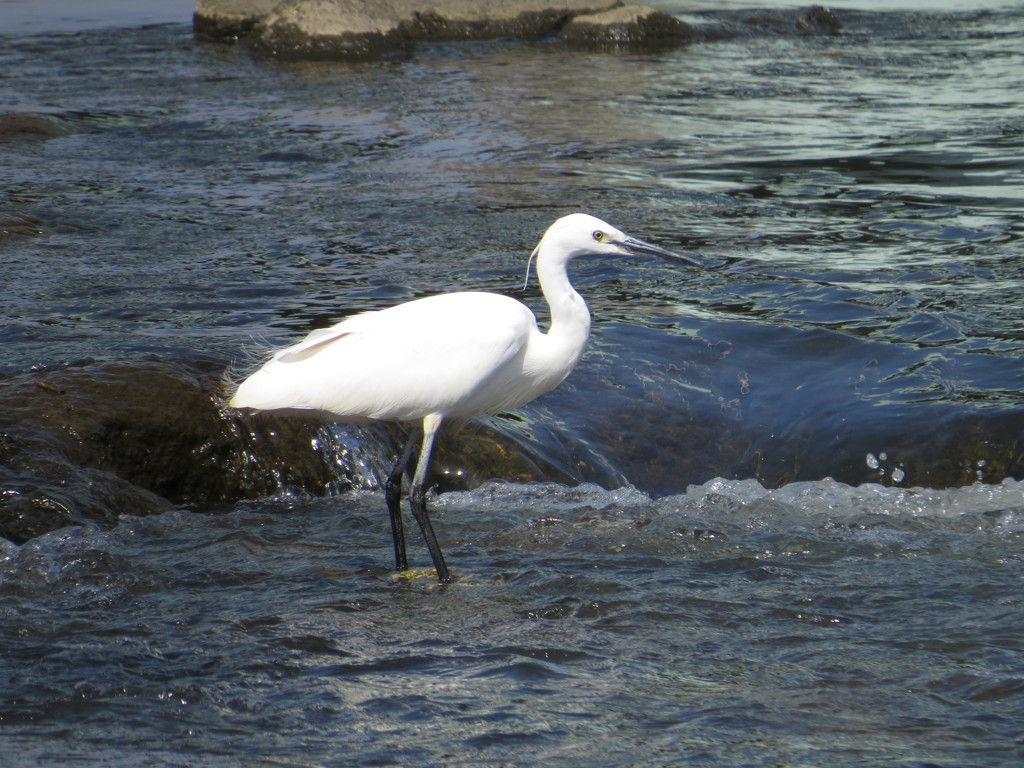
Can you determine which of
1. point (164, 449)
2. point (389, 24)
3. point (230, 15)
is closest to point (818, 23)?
point (389, 24)

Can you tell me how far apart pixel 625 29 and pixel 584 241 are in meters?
14.1

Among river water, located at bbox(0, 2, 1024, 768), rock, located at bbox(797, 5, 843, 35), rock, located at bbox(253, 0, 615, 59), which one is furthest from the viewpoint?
rock, located at bbox(797, 5, 843, 35)

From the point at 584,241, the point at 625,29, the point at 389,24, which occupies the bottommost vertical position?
the point at 584,241

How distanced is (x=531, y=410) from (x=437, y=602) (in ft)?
7.95

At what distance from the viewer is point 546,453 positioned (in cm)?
632

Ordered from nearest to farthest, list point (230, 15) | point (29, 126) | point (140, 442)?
1. point (140, 442)
2. point (29, 126)
3. point (230, 15)

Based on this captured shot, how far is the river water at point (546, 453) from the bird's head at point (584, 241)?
1145 mm

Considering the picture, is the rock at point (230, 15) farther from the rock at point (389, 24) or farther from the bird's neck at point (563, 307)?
the bird's neck at point (563, 307)

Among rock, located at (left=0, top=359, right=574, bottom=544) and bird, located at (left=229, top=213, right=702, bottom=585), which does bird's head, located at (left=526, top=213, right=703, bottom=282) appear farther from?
rock, located at (left=0, top=359, right=574, bottom=544)

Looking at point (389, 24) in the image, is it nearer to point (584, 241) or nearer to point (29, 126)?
point (29, 126)

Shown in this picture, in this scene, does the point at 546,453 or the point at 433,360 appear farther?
the point at 546,453

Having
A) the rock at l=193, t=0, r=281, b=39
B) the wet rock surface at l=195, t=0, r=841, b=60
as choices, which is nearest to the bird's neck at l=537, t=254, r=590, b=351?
the wet rock surface at l=195, t=0, r=841, b=60

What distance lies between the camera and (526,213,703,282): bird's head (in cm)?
502

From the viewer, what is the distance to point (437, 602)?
4551mm
